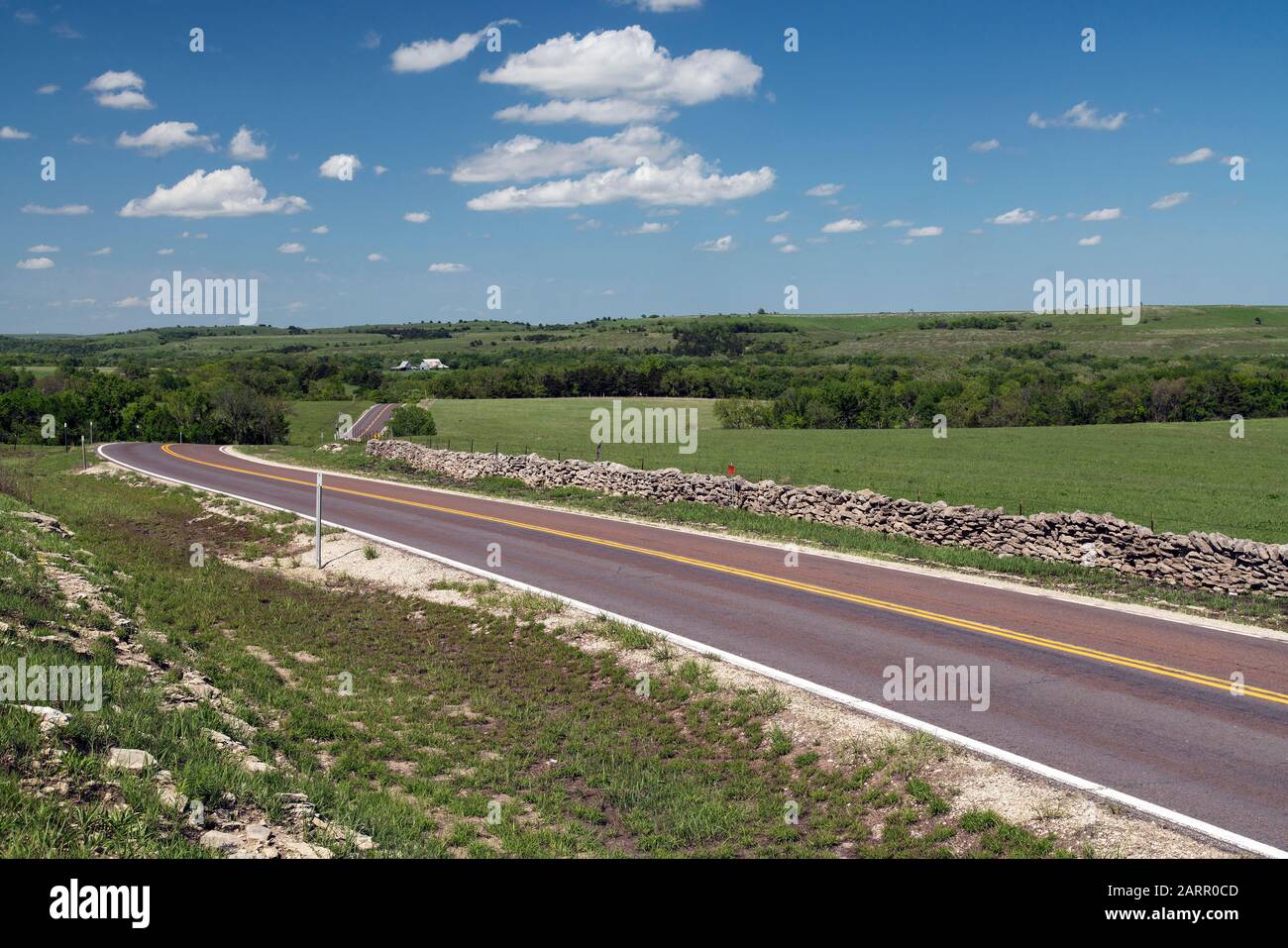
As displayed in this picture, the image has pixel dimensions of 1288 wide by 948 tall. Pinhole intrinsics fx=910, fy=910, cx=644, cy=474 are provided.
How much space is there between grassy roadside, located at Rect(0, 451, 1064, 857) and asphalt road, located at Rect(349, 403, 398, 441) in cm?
6491

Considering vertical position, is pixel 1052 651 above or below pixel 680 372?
below

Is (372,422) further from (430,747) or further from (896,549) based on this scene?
(430,747)

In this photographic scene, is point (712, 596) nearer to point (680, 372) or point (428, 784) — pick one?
point (428, 784)

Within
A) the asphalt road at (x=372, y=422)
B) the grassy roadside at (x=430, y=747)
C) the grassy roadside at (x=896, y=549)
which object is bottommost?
the grassy roadside at (x=430, y=747)

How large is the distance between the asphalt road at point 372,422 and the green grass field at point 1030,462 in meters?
4.07

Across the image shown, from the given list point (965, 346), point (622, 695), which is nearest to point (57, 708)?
point (622, 695)

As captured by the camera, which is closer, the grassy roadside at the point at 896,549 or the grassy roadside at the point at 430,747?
the grassy roadside at the point at 430,747

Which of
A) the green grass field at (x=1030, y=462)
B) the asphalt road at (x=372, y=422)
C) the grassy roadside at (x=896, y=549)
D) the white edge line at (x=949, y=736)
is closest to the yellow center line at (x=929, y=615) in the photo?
the grassy roadside at (x=896, y=549)

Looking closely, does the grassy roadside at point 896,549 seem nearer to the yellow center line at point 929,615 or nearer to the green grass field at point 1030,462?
the yellow center line at point 929,615

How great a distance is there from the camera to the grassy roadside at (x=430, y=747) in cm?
748

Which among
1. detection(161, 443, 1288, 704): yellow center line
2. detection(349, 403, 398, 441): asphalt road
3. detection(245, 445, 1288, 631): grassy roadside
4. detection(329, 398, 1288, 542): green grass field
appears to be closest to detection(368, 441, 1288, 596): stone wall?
detection(245, 445, 1288, 631): grassy roadside

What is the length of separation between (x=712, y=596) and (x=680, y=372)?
361ft

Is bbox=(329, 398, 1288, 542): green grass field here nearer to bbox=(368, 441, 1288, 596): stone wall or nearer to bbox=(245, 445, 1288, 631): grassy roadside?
bbox=(368, 441, 1288, 596): stone wall
